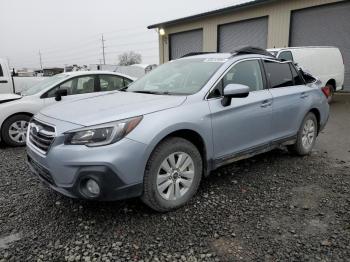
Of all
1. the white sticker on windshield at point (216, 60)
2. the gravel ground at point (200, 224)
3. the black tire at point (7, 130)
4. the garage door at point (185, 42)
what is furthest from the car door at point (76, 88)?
the garage door at point (185, 42)

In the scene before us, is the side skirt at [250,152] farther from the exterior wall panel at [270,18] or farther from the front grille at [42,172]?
the exterior wall panel at [270,18]

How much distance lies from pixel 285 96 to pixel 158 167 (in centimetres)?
240

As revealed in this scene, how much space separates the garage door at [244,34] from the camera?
1603cm

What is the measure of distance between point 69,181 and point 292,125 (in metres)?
3.28

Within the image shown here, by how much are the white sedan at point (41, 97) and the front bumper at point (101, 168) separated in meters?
3.45

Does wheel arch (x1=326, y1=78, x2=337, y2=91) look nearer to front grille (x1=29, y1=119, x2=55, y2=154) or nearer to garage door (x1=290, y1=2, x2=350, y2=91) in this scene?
garage door (x1=290, y1=2, x2=350, y2=91)

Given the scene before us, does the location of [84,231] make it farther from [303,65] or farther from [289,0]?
[289,0]

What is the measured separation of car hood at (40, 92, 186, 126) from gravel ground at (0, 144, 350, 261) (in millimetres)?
989

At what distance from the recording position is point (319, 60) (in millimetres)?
10891

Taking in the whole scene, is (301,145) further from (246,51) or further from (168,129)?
(168,129)

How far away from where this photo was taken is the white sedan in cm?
611

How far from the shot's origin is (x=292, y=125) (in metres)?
4.79

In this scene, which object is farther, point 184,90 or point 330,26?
point 330,26

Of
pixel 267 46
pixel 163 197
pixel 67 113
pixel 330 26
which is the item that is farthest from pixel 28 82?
pixel 330 26
